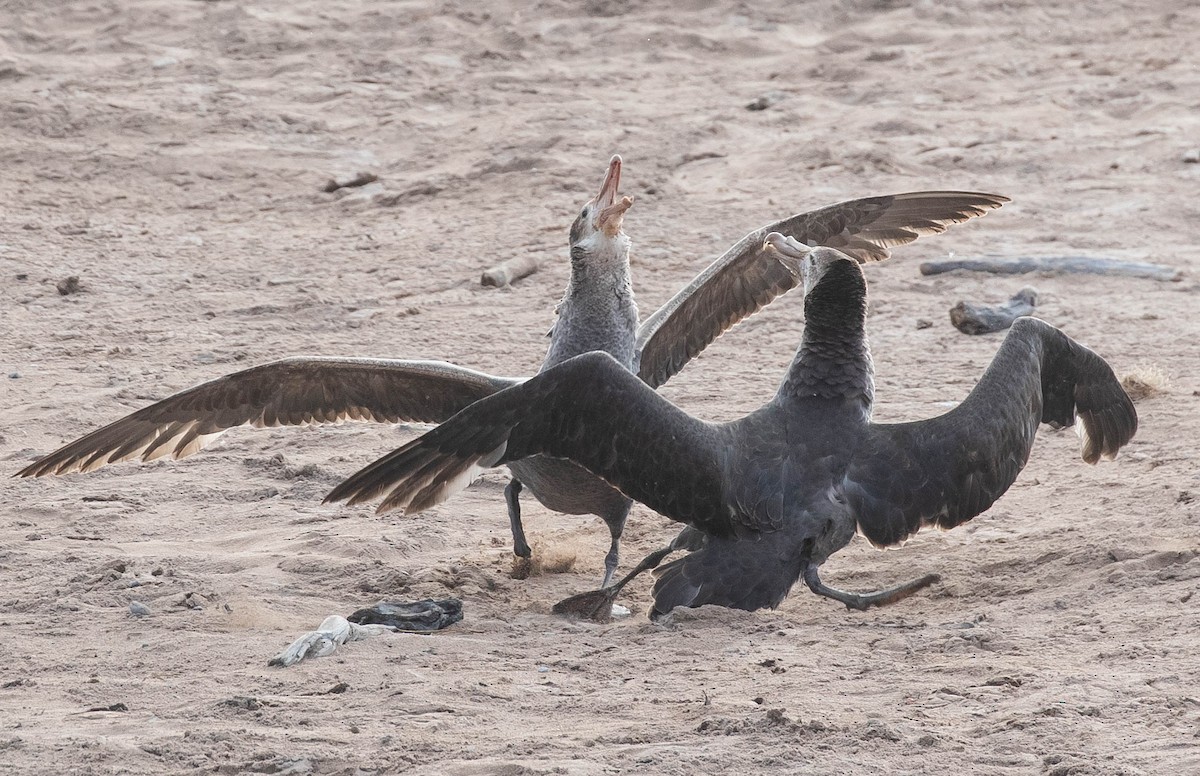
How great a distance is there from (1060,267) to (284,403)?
4.87m

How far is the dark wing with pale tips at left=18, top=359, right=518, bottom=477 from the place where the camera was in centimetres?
631

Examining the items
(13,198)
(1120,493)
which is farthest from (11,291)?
(1120,493)

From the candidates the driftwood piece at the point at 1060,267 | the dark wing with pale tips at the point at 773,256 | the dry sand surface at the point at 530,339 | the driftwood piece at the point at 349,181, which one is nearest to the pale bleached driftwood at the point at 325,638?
the dry sand surface at the point at 530,339

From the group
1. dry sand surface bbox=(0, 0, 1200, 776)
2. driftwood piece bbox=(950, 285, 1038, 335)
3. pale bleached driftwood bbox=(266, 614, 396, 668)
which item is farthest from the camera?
driftwood piece bbox=(950, 285, 1038, 335)

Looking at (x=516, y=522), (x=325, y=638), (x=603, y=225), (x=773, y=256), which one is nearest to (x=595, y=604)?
(x=516, y=522)

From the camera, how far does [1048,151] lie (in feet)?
37.9

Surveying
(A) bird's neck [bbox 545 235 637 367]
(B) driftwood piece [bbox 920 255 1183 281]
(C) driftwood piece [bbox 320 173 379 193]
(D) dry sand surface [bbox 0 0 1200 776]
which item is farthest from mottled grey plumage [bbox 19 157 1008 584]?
(C) driftwood piece [bbox 320 173 379 193]

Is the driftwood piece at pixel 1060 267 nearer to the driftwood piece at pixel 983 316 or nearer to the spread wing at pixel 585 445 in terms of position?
the driftwood piece at pixel 983 316

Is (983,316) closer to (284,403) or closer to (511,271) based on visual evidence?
(511,271)

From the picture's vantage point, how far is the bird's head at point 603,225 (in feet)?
21.7

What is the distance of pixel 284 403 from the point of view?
21.7 feet

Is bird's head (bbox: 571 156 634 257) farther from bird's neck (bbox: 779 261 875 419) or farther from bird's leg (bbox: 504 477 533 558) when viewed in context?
bird's neck (bbox: 779 261 875 419)

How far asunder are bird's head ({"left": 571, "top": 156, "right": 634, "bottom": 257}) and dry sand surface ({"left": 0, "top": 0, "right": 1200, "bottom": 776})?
1.23m

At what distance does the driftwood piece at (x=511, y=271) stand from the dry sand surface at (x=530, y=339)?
135 mm
